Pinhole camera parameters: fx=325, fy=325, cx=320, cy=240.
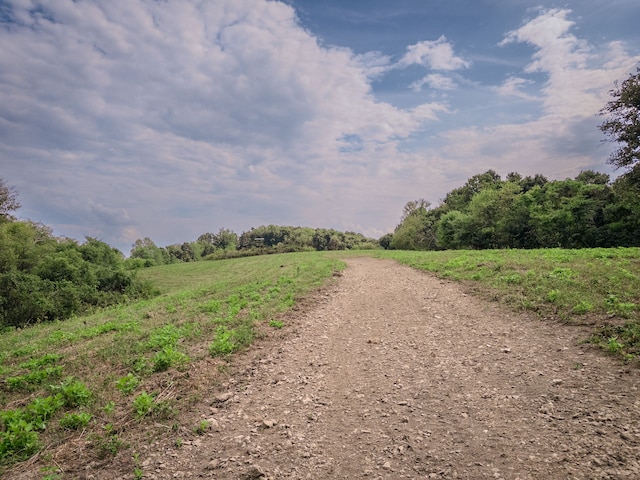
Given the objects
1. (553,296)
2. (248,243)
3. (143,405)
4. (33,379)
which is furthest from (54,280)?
(248,243)

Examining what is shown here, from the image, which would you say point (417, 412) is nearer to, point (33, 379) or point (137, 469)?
point (137, 469)

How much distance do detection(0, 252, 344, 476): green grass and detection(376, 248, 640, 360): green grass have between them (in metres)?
7.85

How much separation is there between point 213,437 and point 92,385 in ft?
12.3

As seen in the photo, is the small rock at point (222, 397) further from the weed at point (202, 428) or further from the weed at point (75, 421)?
the weed at point (75, 421)

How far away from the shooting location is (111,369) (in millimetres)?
7836

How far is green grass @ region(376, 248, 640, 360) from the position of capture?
717 centimetres

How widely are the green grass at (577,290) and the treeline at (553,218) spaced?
55.5ft

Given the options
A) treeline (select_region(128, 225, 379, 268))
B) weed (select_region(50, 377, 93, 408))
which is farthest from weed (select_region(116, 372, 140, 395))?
treeline (select_region(128, 225, 379, 268))

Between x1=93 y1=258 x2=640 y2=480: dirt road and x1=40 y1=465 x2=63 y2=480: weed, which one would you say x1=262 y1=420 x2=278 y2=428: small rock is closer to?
x1=93 y1=258 x2=640 y2=480: dirt road

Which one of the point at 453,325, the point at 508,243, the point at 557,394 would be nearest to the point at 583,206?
the point at 508,243

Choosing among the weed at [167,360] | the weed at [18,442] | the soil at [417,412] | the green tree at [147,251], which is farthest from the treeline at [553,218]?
the green tree at [147,251]

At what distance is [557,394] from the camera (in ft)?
17.1

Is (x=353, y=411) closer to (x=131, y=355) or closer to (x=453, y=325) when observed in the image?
(x=453, y=325)

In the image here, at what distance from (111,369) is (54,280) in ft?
64.6
